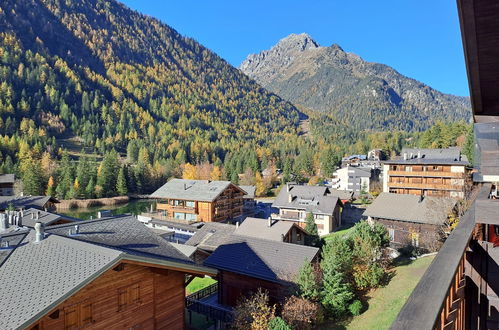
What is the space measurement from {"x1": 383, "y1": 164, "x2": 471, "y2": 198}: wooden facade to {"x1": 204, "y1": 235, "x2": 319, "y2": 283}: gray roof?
28.1 meters

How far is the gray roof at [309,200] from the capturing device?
130ft

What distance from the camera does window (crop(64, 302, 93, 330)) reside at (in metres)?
10.0

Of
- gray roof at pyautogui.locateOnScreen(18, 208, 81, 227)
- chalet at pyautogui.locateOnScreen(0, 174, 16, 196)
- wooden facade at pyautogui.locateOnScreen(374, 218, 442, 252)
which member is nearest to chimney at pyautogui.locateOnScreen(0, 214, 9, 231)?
gray roof at pyautogui.locateOnScreen(18, 208, 81, 227)

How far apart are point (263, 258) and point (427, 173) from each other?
106 ft

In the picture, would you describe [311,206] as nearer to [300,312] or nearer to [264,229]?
[264,229]

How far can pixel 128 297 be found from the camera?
11.9 metres

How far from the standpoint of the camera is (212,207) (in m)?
44.6

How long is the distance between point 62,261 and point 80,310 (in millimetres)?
1577

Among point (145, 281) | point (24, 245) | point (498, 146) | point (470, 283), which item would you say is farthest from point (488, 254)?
point (24, 245)

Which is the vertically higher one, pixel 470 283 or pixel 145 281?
pixel 470 283

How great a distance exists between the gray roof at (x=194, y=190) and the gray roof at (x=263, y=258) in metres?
23.0

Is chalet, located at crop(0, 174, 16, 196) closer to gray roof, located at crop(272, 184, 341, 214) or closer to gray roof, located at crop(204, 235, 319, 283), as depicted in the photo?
gray roof, located at crop(272, 184, 341, 214)

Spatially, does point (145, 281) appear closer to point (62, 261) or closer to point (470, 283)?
point (62, 261)

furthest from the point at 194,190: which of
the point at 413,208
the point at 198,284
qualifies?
the point at 413,208
